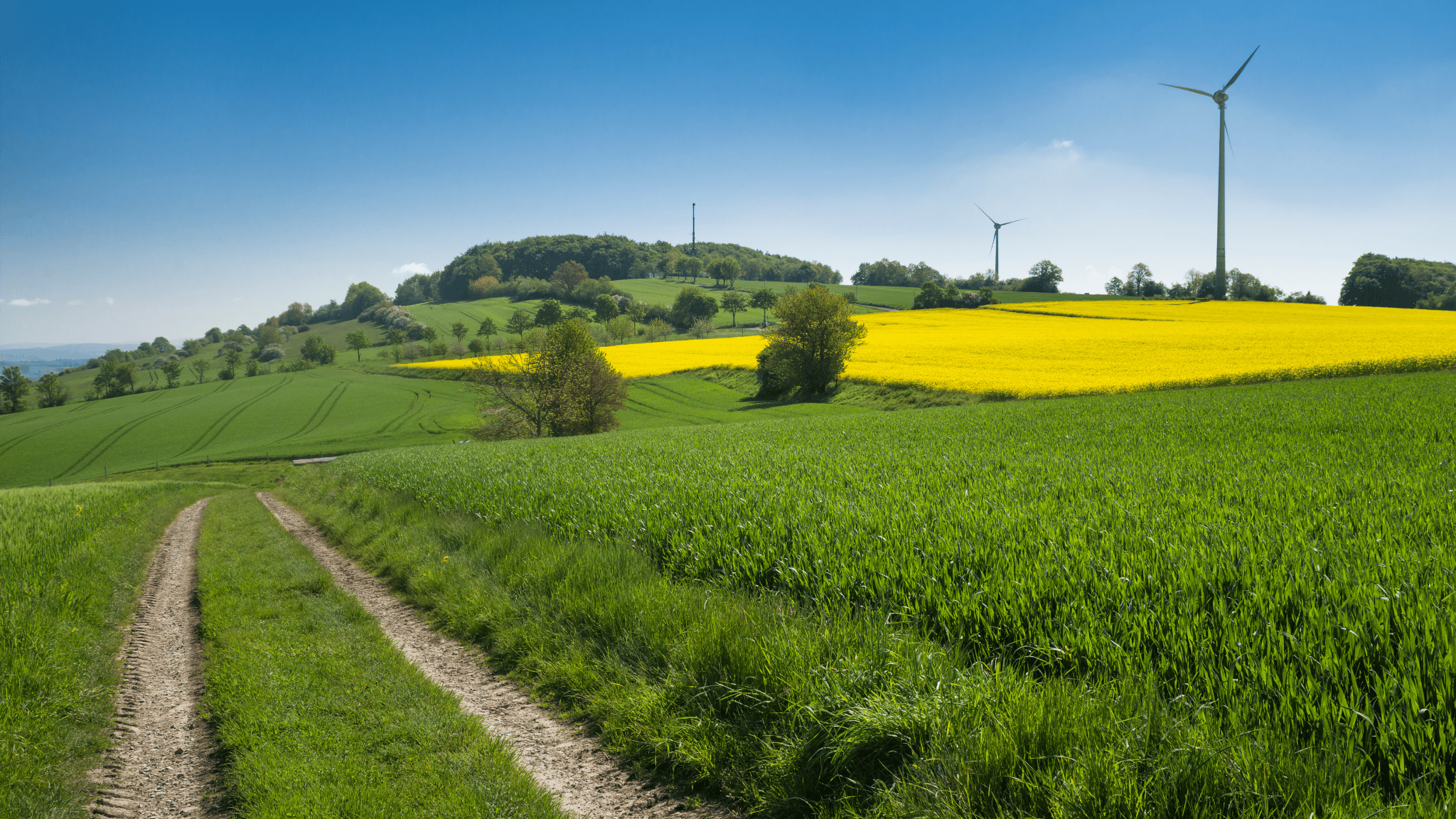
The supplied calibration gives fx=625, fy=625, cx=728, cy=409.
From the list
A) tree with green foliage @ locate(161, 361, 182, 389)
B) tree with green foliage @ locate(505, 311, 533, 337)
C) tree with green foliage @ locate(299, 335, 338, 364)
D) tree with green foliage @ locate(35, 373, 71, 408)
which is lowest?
tree with green foliage @ locate(35, 373, 71, 408)

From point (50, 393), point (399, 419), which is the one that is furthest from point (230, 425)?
point (50, 393)

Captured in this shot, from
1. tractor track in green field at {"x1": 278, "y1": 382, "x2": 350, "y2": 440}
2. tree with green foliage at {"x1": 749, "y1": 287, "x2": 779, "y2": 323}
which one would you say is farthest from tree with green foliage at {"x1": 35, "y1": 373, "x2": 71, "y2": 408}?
tree with green foliage at {"x1": 749, "y1": 287, "x2": 779, "y2": 323}

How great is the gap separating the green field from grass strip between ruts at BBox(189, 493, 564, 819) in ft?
151

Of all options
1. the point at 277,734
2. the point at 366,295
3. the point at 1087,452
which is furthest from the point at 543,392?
the point at 366,295

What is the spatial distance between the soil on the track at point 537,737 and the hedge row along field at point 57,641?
2.48 metres

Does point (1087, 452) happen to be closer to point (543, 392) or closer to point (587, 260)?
point (543, 392)

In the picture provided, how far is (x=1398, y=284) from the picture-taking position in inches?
3620

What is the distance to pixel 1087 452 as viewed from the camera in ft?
42.2

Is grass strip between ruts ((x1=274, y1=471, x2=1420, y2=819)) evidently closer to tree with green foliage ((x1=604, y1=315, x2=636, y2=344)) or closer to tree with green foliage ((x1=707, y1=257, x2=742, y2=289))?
tree with green foliage ((x1=604, y1=315, x2=636, y2=344))

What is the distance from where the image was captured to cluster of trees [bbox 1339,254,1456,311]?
90188 mm

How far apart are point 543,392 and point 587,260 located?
16129cm

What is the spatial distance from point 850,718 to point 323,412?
75.4 meters

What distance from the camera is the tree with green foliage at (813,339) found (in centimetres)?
5119

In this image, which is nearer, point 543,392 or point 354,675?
point 354,675
